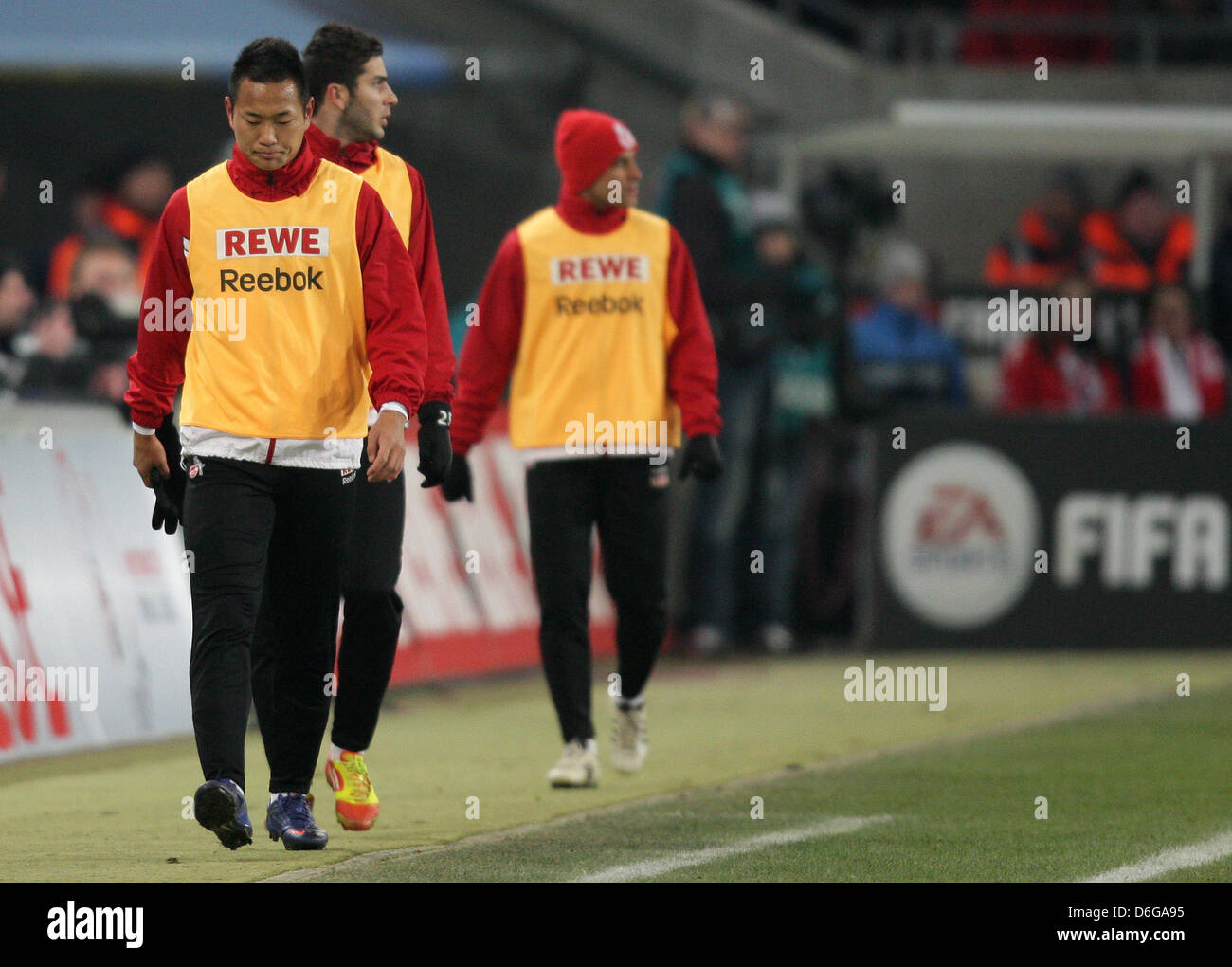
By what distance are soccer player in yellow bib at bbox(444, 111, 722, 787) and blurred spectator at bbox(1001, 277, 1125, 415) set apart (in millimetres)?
7043

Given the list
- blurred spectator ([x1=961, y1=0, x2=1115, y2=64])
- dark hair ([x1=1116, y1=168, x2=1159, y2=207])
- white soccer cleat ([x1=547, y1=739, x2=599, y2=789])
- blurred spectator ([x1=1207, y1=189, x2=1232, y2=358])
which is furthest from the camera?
blurred spectator ([x1=961, y1=0, x2=1115, y2=64])

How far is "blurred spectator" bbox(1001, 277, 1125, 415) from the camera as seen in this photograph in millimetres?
16438

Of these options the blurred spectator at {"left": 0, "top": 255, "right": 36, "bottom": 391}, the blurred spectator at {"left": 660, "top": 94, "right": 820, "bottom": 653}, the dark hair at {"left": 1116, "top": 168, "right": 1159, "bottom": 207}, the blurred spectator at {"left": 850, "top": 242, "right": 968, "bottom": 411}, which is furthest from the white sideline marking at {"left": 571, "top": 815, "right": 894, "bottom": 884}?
the dark hair at {"left": 1116, "top": 168, "right": 1159, "bottom": 207}

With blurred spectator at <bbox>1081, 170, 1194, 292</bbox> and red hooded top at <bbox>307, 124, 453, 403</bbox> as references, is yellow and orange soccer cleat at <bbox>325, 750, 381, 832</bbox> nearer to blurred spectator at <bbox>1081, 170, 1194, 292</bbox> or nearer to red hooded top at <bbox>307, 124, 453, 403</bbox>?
A: red hooded top at <bbox>307, 124, 453, 403</bbox>

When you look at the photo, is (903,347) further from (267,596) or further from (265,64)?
(265,64)

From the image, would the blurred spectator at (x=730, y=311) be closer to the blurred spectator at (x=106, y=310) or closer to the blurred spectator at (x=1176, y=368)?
the blurred spectator at (x=1176, y=368)

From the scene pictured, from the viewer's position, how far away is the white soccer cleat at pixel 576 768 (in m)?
9.44

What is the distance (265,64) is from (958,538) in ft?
30.1

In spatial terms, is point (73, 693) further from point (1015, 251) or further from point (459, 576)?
point (1015, 251)

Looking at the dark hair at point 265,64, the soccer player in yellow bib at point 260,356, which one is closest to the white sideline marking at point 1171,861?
the soccer player in yellow bib at point 260,356

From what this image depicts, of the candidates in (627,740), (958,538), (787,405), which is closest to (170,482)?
(627,740)

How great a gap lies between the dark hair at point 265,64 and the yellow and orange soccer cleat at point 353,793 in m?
2.18

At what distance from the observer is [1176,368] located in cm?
1661
